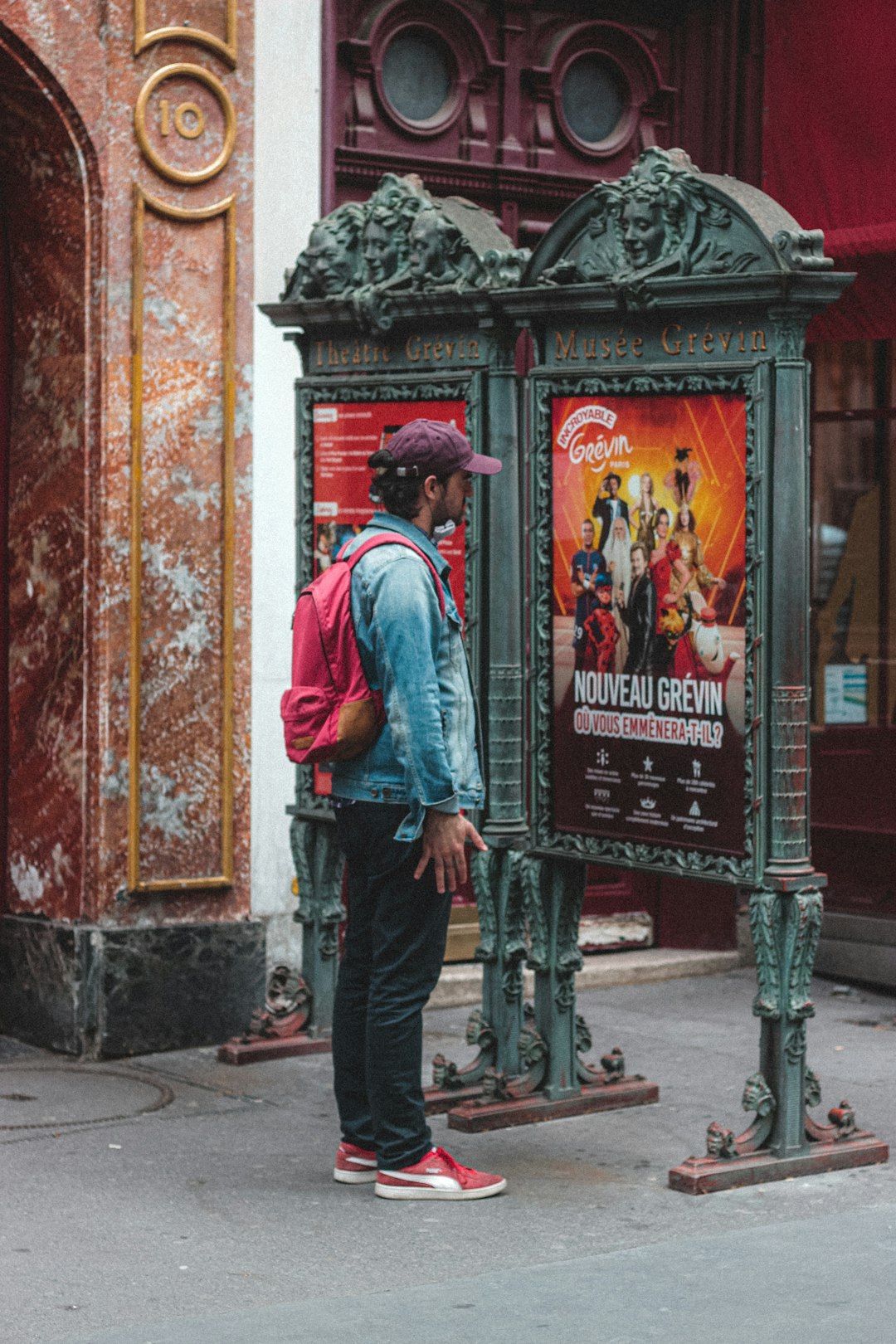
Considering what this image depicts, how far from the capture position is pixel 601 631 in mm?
6164

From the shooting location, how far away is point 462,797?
18.2 feet

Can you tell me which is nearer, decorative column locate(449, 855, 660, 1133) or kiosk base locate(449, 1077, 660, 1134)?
kiosk base locate(449, 1077, 660, 1134)

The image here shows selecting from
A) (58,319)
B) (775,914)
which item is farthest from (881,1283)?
(58,319)

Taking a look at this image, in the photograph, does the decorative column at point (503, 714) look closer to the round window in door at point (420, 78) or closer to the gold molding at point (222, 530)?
the gold molding at point (222, 530)

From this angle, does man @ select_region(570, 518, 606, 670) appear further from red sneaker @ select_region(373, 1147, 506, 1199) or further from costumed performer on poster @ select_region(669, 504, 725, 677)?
red sneaker @ select_region(373, 1147, 506, 1199)

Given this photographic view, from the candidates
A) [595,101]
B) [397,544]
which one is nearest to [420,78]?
[595,101]

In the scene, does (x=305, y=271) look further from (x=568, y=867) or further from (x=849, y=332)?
(x=849, y=332)

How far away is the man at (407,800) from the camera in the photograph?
5.41 metres

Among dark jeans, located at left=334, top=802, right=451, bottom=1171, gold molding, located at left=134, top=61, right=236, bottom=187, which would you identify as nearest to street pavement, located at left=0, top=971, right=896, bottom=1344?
dark jeans, located at left=334, top=802, right=451, bottom=1171

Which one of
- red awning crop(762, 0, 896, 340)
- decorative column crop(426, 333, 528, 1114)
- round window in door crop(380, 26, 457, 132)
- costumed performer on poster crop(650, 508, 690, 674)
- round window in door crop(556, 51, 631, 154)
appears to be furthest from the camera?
round window in door crop(556, 51, 631, 154)

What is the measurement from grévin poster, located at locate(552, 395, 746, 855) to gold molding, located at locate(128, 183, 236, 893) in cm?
154

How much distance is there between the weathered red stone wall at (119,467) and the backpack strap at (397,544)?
186 cm

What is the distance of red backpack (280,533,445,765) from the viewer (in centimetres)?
553

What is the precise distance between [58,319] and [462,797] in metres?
2.69
